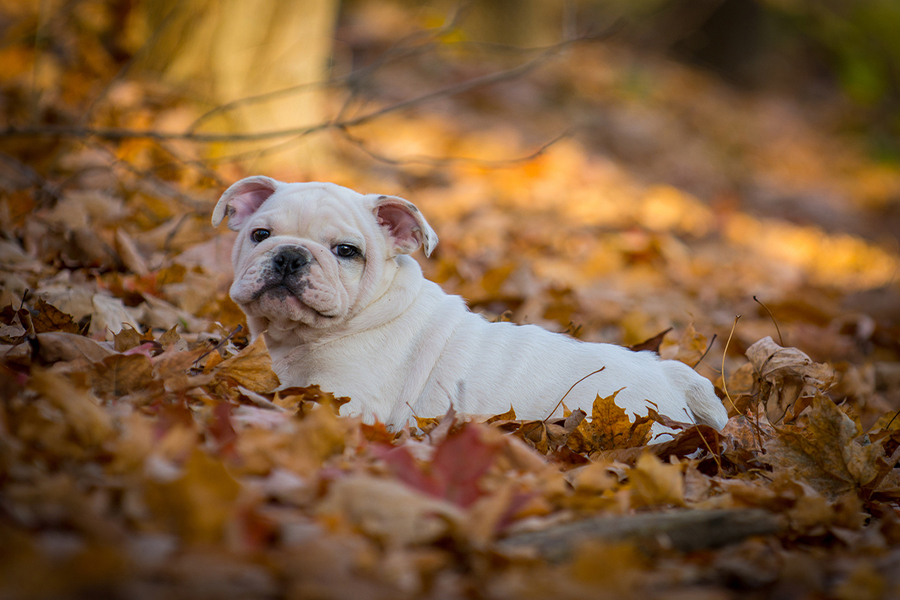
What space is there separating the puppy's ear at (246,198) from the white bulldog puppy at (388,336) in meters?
0.02

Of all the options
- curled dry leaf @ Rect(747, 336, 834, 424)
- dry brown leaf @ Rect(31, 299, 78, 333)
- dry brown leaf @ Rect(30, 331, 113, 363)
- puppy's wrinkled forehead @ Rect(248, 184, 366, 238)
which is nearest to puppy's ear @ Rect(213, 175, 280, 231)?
puppy's wrinkled forehead @ Rect(248, 184, 366, 238)

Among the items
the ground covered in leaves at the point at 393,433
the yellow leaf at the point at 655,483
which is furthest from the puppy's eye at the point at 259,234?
the yellow leaf at the point at 655,483

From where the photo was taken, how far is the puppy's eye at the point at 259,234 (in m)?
3.28

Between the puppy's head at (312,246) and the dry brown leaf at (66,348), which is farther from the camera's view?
the puppy's head at (312,246)

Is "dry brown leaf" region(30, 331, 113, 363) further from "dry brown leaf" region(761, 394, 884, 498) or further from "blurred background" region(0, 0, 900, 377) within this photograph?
"dry brown leaf" region(761, 394, 884, 498)

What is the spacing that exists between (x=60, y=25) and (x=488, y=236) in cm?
433

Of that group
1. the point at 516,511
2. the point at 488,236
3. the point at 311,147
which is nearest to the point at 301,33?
the point at 311,147

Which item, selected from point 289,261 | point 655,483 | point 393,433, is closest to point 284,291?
point 289,261

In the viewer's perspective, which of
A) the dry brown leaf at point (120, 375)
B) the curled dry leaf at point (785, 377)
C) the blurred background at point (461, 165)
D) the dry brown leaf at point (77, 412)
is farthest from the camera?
the blurred background at point (461, 165)

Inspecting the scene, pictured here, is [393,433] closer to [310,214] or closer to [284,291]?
[284,291]

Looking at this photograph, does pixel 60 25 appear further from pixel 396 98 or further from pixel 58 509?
pixel 58 509

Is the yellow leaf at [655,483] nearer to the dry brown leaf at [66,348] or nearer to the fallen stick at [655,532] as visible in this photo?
the fallen stick at [655,532]

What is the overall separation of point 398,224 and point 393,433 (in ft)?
3.52

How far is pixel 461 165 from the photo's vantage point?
8.32 meters
